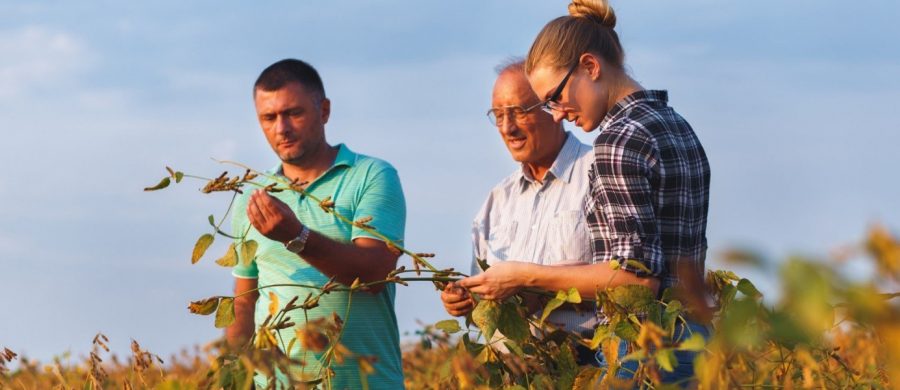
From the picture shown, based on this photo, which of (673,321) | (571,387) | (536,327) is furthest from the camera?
(536,327)

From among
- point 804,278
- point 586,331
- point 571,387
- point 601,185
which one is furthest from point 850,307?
point 586,331

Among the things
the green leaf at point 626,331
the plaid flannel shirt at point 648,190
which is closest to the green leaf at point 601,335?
the green leaf at point 626,331

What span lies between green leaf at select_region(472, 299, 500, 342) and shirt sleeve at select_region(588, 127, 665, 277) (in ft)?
1.17

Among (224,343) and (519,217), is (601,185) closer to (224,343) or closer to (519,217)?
(224,343)

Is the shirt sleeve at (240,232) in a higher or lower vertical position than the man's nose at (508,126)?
lower

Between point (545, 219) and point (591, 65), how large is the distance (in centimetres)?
80

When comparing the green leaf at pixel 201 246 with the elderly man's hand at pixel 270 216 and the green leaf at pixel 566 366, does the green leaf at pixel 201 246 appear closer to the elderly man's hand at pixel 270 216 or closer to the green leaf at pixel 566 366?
the elderly man's hand at pixel 270 216

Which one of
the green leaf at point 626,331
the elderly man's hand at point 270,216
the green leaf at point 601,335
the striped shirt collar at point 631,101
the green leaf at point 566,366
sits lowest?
the green leaf at point 566,366

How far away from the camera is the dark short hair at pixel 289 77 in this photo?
4066mm

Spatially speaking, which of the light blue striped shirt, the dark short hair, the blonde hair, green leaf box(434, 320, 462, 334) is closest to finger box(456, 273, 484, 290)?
green leaf box(434, 320, 462, 334)

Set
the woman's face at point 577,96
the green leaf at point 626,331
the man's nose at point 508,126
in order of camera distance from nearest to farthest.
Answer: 1. the green leaf at point 626,331
2. the woman's face at point 577,96
3. the man's nose at point 508,126

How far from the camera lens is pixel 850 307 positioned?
2.32ft

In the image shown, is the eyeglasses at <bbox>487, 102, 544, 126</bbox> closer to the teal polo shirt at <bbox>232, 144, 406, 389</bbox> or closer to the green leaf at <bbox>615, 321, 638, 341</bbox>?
the teal polo shirt at <bbox>232, 144, 406, 389</bbox>

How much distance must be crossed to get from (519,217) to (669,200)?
112cm
